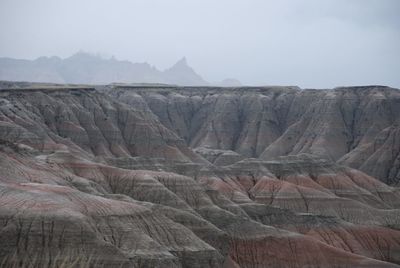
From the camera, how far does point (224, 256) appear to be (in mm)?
90625

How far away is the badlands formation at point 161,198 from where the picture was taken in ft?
242

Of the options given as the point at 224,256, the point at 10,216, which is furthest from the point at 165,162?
the point at 10,216

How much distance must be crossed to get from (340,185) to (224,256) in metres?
63.9

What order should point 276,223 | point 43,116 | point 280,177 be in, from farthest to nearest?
point 43,116, point 280,177, point 276,223

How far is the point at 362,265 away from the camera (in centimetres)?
9956

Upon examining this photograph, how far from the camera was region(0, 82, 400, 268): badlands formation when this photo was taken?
242 ft

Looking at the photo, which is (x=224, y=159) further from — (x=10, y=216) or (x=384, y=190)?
(x=10, y=216)

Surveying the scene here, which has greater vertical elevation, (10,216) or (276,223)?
(10,216)

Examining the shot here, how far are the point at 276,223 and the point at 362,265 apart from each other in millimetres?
16441

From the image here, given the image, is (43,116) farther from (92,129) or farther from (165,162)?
(165,162)

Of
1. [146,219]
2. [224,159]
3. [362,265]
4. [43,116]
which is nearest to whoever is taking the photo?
[146,219]

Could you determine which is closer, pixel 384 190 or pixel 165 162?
pixel 165 162

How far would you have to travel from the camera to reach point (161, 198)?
105875mm

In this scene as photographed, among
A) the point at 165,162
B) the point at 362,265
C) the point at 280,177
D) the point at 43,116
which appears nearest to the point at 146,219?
the point at 362,265
